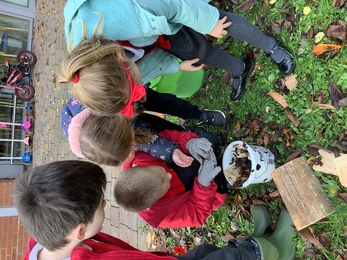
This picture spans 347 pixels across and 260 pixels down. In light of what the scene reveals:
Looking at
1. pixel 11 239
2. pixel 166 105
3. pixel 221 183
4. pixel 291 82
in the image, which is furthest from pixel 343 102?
pixel 11 239

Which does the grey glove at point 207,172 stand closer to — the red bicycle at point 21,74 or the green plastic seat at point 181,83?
the green plastic seat at point 181,83

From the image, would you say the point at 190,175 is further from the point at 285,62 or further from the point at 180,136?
the point at 285,62

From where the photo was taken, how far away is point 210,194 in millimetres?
2410

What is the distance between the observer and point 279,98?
99.2 inches

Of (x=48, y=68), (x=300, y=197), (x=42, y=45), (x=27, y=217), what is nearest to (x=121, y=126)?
(x=27, y=217)

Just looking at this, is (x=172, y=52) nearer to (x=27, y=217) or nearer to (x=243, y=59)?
(x=243, y=59)

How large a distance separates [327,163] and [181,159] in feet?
3.25

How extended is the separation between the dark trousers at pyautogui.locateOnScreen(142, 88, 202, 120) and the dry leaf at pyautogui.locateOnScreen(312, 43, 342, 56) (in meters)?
1.07

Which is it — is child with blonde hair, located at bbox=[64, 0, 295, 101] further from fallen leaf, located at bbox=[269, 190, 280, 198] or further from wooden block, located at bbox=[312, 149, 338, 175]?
fallen leaf, located at bbox=[269, 190, 280, 198]

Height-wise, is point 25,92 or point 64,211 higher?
point 64,211

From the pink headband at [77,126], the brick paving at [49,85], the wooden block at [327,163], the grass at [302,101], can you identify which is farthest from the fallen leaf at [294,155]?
the brick paving at [49,85]

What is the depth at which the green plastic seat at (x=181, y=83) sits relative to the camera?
306 cm

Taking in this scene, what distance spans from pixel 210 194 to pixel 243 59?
1208 mm

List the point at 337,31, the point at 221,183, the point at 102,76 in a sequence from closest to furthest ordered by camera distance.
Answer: the point at 102,76
the point at 337,31
the point at 221,183
